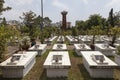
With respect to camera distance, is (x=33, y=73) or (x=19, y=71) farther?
(x=33, y=73)

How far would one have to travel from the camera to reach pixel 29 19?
30734 mm

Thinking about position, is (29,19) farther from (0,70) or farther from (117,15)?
(117,15)

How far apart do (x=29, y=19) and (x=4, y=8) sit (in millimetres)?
17846

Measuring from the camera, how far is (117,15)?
58.2m

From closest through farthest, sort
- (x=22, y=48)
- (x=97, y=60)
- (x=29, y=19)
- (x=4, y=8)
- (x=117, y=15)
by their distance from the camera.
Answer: (x=97, y=60) → (x=4, y=8) → (x=22, y=48) → (x=29, y=19) → (x=117, y=15)

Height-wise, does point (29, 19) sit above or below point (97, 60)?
above

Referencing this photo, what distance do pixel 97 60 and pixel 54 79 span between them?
2.57 m

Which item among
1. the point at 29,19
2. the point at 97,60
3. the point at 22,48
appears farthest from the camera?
the point at 29,19

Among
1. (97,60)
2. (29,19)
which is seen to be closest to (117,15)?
(29,19)

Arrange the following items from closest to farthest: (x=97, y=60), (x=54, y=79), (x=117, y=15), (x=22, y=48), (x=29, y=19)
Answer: (x=54, y=79), (x=97, y=60), (x=22, y=48), (x=29, y=19), (x=117, y=15)

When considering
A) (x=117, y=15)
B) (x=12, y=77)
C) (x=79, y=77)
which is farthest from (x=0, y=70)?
(x=117, y=15)

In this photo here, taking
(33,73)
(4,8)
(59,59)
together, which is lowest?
(33,73)

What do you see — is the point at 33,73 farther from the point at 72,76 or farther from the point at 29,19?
the point at 29,19

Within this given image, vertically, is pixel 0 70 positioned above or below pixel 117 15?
below
